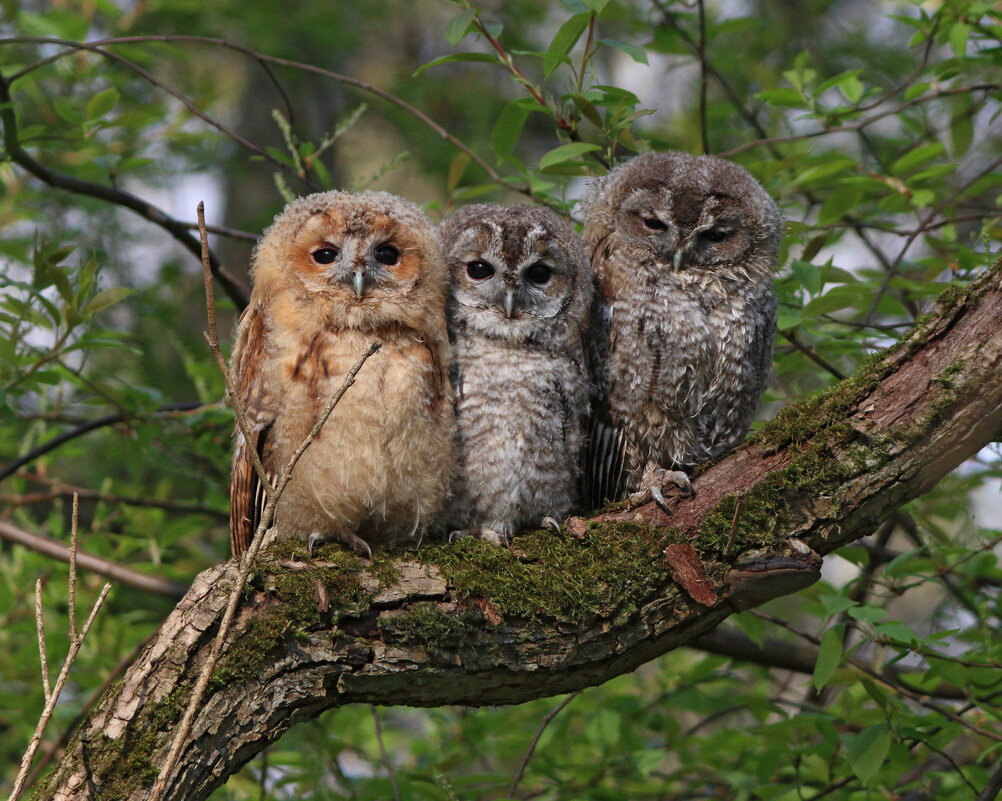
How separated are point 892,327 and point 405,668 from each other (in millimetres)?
2024

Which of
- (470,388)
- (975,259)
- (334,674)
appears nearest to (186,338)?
(470,388)

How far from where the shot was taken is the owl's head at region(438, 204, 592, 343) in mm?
2938

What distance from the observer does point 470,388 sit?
289 cm

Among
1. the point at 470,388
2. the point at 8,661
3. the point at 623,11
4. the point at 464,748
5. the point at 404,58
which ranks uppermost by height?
the point at 404,58

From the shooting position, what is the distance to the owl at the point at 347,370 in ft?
8.38

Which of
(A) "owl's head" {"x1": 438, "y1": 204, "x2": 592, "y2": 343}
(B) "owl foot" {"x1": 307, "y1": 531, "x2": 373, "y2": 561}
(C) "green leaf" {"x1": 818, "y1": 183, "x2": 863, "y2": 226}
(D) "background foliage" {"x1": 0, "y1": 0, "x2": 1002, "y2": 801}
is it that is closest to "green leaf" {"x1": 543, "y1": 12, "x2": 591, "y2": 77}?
(D) "background foliage" {"x1": 0, "y1": 0, "x2": 1002, "y2": 801}

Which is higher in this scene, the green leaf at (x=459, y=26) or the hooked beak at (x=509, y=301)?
the green leaf at (x=459, y=26)

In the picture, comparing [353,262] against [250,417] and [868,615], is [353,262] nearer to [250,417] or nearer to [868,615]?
[250,417]

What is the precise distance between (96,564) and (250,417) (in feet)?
4.54

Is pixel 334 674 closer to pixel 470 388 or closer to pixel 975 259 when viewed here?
pixel 470 388

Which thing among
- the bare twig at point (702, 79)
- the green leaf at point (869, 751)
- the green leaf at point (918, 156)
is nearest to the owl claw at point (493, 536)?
the green leaf at point (869, 751)

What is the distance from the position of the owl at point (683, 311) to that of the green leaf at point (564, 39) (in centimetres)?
59

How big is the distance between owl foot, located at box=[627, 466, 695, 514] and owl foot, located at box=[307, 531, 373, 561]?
78 cm

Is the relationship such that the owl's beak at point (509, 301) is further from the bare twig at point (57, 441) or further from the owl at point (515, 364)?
the bare twig at point (57, 441)
